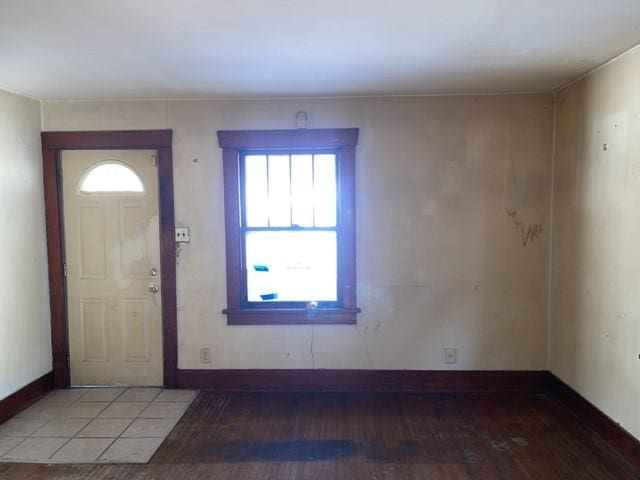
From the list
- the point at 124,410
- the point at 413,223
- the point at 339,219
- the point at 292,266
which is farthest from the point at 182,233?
the point at 413,223

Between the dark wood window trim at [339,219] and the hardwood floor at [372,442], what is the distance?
0.64m

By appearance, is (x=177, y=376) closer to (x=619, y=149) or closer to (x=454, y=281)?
(x=454, y=281)

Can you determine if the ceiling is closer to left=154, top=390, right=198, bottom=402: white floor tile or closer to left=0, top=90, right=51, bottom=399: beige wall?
left=0, top=90, right=51, bottom=399: beige wall

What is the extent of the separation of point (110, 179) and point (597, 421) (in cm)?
409

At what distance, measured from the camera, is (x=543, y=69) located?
3.01 meters

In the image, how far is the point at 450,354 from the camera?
12.2 feet

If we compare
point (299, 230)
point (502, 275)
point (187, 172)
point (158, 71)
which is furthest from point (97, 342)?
point (502, 275)

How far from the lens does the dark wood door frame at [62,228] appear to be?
371cm

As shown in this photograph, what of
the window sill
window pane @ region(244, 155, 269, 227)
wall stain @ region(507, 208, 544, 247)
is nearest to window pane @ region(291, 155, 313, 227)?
window pane @ region(244, 155, 269, 227)

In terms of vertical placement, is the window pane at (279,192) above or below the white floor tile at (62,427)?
above

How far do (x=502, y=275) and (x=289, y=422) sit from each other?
2051 mm

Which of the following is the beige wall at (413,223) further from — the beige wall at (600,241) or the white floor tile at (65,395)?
the white floor tile at (65,395)

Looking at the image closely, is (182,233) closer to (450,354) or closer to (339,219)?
Result: (339,219)

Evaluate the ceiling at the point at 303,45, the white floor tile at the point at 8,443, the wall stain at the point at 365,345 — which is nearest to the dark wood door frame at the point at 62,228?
the ceiling at the point at 303,45
